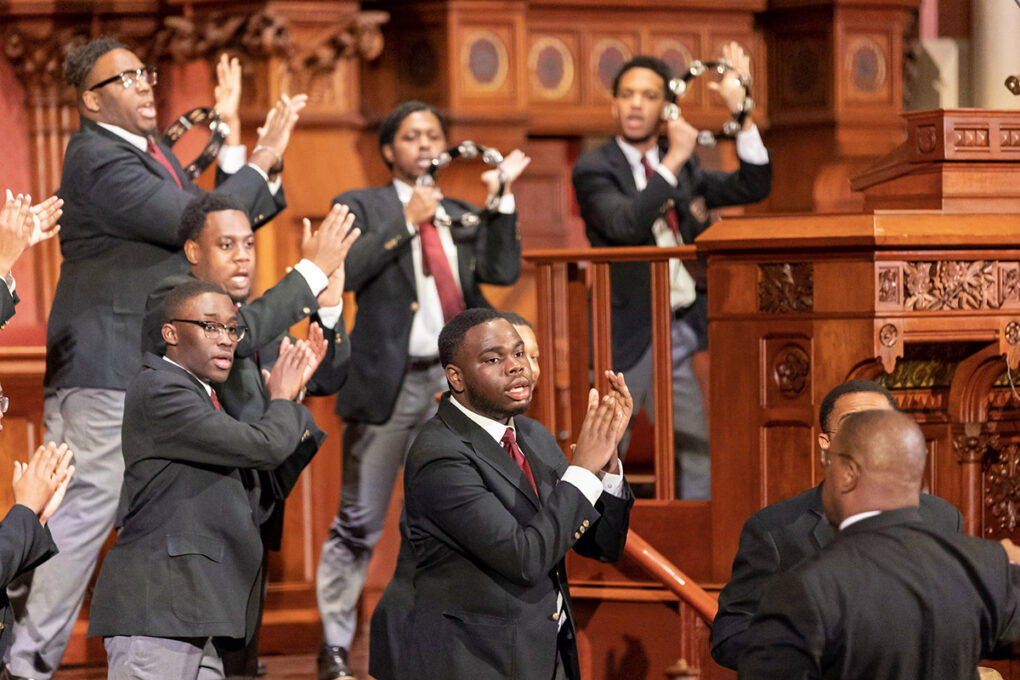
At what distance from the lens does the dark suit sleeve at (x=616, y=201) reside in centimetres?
516

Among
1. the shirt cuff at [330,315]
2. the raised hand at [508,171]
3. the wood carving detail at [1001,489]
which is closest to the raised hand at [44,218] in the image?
the shirt cuff at [330,315]

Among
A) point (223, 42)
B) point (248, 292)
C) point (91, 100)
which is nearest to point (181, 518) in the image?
point (248, 292)

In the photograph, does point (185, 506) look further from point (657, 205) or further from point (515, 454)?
point (657, 205)

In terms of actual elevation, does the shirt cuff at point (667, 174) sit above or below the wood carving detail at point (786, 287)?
above

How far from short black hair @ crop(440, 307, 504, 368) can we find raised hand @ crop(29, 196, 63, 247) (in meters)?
1.15

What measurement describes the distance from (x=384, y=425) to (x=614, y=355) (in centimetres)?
80

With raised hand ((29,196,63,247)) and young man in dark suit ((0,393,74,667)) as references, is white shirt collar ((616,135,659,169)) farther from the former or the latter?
young man in dark suit ((0,393,74,667))

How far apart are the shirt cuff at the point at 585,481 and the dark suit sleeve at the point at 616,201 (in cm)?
201

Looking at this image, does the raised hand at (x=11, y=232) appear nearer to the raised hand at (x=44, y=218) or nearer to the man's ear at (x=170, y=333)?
the raised hand at (x=44, y=218)

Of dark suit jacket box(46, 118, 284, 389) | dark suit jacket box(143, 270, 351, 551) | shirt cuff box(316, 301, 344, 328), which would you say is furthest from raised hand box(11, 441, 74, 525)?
shirt cuff box(316, 301, 344, 328)

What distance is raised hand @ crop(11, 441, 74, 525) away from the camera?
11.2 ft

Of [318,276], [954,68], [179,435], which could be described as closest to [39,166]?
[318,276]

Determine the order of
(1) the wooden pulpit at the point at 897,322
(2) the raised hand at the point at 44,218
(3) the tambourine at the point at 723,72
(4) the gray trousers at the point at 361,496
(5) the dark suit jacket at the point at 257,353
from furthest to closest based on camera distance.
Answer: (3) the tambourine at the point at 723,72 → (4) the gray trousers at the point at 361,496 → (1) the wooden pulpit at the point at 897,322 → (5) the dark suit jacket at the point at 257,353 → (2) the raised hand at the point at 44,218

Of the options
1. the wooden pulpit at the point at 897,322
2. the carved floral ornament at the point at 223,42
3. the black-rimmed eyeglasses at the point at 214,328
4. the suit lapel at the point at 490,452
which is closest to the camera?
the suit lapel at the point at 490,452
